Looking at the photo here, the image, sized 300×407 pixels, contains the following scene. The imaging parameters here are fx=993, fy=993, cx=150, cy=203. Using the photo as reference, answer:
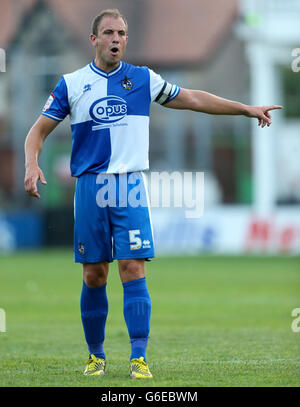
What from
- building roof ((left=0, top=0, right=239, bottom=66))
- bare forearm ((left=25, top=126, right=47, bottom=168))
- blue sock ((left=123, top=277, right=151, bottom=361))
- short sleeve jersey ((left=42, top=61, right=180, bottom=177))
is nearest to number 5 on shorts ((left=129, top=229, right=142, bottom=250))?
blue sock ((left=123, top=277, right=151, bottom=361))

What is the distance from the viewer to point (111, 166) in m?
6.68

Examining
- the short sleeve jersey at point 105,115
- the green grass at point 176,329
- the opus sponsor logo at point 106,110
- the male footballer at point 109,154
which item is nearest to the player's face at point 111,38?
the male footballer at point 109,154

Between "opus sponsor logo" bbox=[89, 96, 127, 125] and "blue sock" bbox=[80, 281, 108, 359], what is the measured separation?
115 cm

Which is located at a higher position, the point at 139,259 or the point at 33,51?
the point at 33,51

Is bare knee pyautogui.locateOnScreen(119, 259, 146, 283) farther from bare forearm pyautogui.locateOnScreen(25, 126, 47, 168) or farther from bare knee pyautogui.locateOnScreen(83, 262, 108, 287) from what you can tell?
bare forearm pyautogui.locateOnScreen(25, 126, 47, 168)

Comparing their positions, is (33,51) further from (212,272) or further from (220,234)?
(212,272)

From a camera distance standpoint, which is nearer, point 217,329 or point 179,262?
point 217,329

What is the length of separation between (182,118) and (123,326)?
2790 cm

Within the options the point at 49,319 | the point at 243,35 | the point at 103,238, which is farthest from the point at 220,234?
the point at 103,238

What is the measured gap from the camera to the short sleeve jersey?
263 inches

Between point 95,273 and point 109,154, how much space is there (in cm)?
82

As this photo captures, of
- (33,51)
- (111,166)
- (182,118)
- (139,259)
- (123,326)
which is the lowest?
(123,326)

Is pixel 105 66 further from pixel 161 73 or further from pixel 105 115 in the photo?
pixel 161 73

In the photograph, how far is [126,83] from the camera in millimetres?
6750
